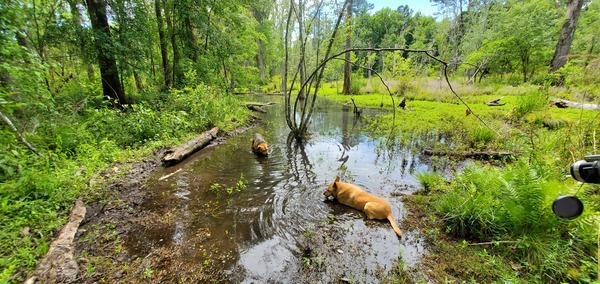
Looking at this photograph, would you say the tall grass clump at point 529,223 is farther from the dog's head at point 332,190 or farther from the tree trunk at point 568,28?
the tree trunk at point 568,28

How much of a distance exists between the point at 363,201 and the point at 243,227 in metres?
2.08

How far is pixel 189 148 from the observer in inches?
276

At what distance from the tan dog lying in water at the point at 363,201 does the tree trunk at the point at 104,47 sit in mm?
7244

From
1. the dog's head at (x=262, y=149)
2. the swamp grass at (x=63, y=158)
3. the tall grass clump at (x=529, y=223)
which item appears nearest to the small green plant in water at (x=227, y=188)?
the swamp grass at (x=63, y=158)

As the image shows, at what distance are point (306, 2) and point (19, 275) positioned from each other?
9673 millimetres

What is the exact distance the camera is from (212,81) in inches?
480

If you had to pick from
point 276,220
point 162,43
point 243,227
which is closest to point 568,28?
point 276,220

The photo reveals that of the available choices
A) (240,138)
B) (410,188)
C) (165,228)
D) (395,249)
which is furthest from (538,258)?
(240,138)

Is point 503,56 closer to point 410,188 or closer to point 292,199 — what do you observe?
point 410,188

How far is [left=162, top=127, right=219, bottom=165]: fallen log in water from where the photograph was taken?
6183 mm

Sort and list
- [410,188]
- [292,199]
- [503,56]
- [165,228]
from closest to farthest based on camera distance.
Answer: [165,228]
[292,199]
[410,188]
[503,56]

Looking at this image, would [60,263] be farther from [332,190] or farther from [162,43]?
[162,43]

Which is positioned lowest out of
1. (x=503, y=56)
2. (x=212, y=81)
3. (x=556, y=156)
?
(x=556, y=156)

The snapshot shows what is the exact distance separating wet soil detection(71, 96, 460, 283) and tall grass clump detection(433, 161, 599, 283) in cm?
85
